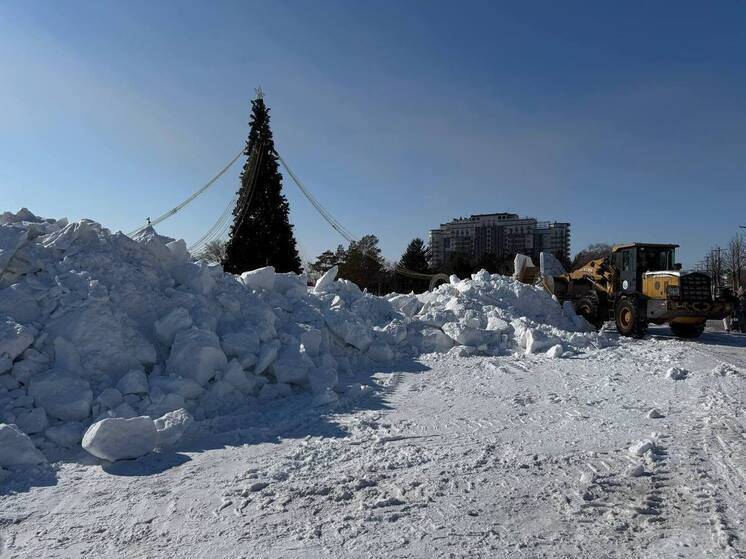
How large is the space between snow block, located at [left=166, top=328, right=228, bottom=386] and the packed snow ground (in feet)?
0.08

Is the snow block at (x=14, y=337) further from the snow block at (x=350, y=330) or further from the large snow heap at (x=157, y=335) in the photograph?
the snow block at (x=350, y=330)

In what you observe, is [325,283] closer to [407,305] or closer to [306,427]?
[407,305]

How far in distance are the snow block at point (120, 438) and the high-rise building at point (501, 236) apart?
66818mm

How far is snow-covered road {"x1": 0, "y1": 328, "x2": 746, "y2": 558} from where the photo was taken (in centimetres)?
333

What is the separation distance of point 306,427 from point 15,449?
2.59 metres

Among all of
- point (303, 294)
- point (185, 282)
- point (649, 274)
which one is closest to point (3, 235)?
point (185, 282)

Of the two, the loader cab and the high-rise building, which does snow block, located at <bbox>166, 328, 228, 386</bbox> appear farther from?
Result: the high-rise building

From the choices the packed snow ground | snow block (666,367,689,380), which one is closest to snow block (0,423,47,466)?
the packed snow ground

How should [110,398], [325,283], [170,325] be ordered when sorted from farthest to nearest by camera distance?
[325,283] → [170,325] → [110,398]

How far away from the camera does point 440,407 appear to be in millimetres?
6301

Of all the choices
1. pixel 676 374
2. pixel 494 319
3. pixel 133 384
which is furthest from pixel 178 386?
pixel 676 374

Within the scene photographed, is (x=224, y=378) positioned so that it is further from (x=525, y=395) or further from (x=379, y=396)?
(x=525, y=395)

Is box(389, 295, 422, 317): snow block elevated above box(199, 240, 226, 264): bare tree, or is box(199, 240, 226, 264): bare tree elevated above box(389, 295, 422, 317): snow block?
box(199, 240, 226, 264): bare tree

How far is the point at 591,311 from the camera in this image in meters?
13.6
